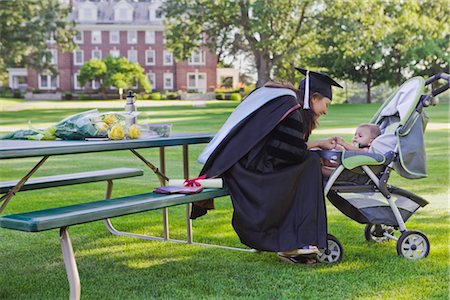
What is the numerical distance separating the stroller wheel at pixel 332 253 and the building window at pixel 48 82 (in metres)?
66.5

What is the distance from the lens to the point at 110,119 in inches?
214

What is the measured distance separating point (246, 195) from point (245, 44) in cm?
3754

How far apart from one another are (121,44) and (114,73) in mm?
9058

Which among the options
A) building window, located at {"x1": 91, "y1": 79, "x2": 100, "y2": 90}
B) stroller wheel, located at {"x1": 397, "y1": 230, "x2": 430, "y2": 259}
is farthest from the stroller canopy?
building window, located at {"x1": 91, "y1": 79, "x2": 100, "y2": 90}

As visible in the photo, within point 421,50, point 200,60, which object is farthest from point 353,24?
point 200,60

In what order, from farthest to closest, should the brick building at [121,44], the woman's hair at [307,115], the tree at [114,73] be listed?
the brick building at [121,44] < the tree at [114,73] < the woman's hair at [307,115]

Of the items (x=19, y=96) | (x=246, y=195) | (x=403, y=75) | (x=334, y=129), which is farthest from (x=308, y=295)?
(x=19, y=96)

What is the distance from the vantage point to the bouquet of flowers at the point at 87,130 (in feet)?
17.2

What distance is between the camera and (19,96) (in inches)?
2463

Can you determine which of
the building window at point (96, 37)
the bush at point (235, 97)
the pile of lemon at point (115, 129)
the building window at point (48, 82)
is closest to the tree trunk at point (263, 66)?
the bush at point (235, 97)

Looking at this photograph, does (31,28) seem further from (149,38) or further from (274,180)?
(274,180)

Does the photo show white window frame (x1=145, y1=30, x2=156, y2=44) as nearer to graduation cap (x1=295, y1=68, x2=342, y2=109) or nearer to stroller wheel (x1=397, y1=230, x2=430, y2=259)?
graduation cap (x1=295, y1=68, x2=342, y2=109)

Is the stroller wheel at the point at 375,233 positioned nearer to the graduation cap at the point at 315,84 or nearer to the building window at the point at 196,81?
the graduation cap at the point at 315,84

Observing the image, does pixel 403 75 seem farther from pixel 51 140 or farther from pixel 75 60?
pixel 51 140
